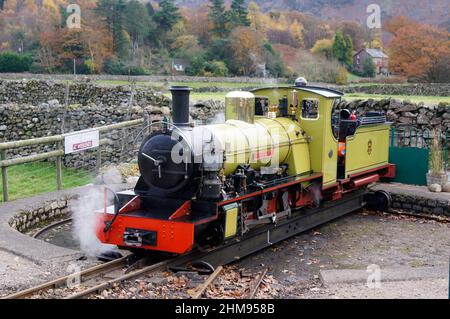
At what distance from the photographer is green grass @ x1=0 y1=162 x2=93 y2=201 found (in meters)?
15.0

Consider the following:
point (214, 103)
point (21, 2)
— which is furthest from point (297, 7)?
point (214, 103)

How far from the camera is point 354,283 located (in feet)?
25.4

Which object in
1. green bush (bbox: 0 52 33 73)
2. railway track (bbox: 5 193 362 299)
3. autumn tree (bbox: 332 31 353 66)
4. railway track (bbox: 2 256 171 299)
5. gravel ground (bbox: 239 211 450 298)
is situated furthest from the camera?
green bush (bbox: 0 52 33 73)

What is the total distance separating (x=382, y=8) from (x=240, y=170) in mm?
61941

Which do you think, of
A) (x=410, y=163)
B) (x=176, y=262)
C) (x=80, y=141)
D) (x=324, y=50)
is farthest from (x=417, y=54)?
(x=176, y=262)

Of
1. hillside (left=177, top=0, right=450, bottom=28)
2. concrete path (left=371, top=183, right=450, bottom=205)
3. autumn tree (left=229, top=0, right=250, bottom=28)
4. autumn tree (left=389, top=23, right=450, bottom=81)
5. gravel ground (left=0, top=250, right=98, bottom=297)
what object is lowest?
concrete path (left=371, top=183, right=450, bottom=205)

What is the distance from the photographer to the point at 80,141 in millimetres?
14008

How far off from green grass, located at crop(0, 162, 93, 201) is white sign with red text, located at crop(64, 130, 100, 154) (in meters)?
1.58

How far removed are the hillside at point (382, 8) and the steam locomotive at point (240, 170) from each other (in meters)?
48.8

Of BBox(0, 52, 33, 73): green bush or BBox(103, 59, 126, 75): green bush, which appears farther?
BBox(0, 52, 33, 73): green bush

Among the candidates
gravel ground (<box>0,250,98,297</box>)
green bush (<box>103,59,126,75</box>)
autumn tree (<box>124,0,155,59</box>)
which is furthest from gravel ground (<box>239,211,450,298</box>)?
autumn tree (<box>124,0,155,59</box>)

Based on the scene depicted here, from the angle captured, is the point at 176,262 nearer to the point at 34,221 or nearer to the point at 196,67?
the point at 34,221

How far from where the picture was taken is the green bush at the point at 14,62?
3728 cm

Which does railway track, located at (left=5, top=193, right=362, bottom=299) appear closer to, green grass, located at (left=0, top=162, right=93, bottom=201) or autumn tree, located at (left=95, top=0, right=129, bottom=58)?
green grass, located at (left=0, top=162, right=93, bottom=201)
